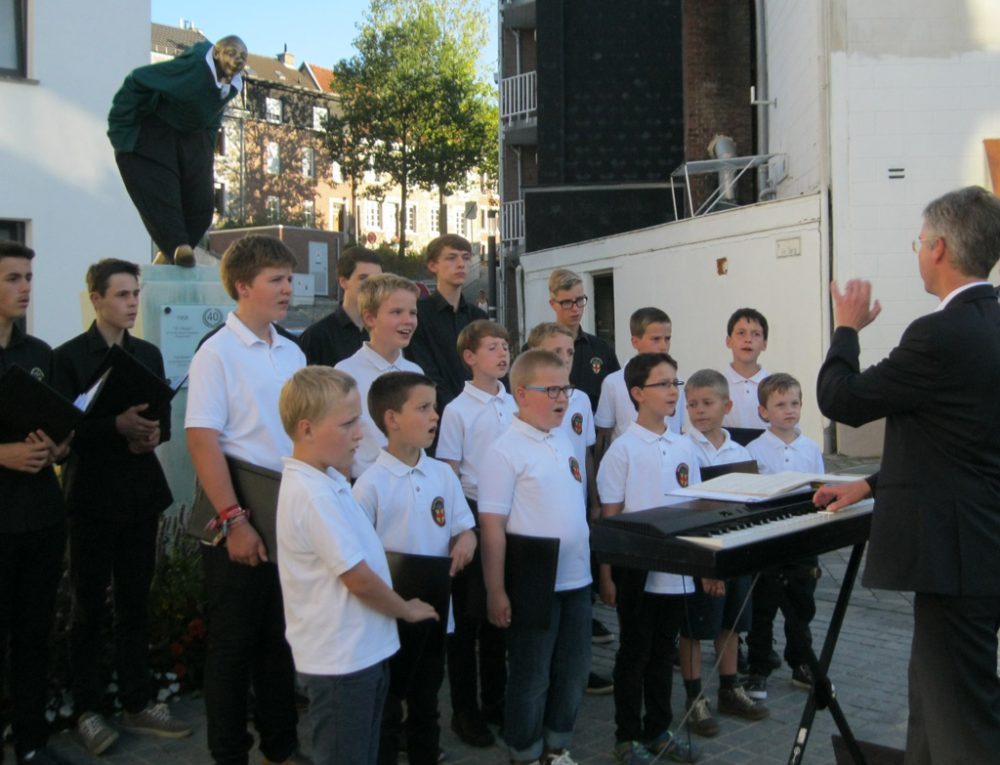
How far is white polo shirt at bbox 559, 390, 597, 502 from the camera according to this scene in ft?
18.0

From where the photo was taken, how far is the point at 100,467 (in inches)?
184

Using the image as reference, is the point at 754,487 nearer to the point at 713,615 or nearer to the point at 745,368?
the point at 713,615

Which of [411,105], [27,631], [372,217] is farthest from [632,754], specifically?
[372,217]

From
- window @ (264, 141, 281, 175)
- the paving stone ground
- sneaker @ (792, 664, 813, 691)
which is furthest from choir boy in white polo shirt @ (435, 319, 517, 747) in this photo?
window @ (264, 141, 281, 175)

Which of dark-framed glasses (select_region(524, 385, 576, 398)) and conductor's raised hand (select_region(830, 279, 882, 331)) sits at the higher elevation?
conductor's raised hand (select_region(830, 279, 882, 331))

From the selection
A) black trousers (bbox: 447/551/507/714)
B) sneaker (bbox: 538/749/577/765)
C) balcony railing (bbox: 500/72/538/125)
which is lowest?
sneaker (bbox: 538/749/577/765)

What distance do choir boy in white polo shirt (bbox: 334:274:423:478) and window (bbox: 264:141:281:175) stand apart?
5558 centimetres

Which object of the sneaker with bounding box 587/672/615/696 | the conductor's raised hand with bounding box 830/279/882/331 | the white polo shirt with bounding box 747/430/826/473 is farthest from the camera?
the white polo shirt with bounding box 747/430/826/473

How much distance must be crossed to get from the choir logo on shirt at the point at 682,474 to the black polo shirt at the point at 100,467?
2.32 meters

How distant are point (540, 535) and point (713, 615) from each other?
1042 mm

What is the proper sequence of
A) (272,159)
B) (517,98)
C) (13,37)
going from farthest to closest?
(272,159) → (517,98) → (13,37)

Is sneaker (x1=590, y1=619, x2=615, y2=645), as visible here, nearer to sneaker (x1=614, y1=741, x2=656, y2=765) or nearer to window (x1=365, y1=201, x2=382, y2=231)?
sneaker (x1=614, y1=741, x2=656, y2=765)

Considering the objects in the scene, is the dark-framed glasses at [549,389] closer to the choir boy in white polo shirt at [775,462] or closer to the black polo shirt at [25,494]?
the choir boy in white polo shirt at [775,462]

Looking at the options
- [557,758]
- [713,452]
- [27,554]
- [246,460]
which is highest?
[246,460]
